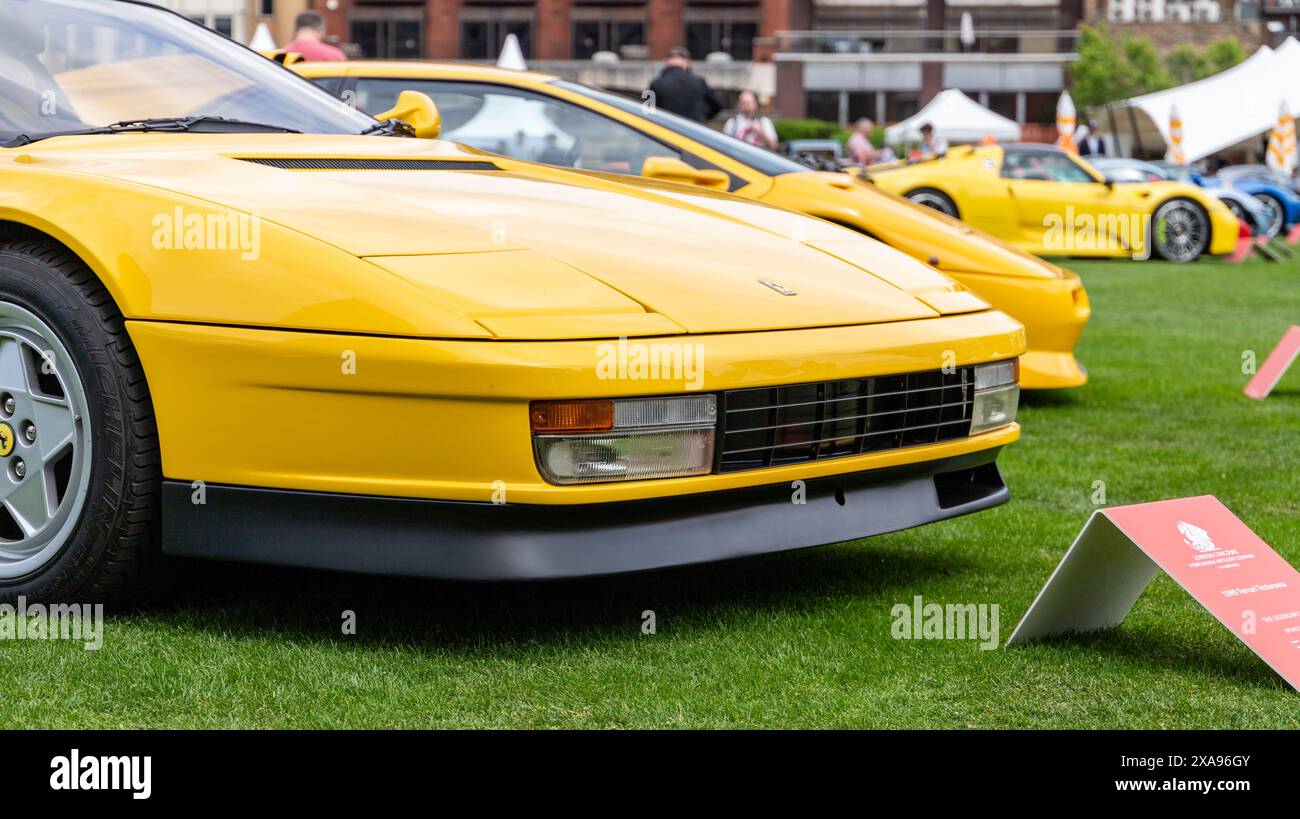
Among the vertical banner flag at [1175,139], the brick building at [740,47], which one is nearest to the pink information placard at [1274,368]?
the vertical banner flag at [1175,139]

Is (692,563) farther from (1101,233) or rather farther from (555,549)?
(1101,233)

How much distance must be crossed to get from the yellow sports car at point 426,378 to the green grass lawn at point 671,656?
7.7 inches

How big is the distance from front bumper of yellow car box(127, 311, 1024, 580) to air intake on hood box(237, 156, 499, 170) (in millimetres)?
574

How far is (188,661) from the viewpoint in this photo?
2.88 meters

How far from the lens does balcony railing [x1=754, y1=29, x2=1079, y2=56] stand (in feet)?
204

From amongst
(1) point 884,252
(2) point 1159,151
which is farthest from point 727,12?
(1) point 884,252

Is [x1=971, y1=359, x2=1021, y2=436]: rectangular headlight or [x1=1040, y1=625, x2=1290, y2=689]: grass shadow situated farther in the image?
[x1=971, y1=359, x2=1021, y2=436]: rectangular headlight

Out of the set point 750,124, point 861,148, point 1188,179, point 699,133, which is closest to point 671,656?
point 699,133

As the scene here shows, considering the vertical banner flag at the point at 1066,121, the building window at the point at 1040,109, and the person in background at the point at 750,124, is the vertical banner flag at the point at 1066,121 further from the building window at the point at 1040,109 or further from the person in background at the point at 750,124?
the building window at the point at 1040,109

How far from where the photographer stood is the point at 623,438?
9.29ft

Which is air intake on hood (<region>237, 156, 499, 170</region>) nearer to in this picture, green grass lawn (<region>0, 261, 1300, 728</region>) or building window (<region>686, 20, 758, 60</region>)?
green grass lawn (<region>0, 261, 1300, 728</region>)

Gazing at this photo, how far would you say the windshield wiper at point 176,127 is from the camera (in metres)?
3.52

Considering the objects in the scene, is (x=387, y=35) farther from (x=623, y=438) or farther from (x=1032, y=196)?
(x=623, y=438)

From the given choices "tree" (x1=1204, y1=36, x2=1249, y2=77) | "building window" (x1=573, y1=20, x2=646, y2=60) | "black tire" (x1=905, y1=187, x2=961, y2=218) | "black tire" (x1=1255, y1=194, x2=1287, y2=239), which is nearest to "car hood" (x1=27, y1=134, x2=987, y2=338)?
"black tire" (x1=905, y1=187, x2=961, y2=218)
